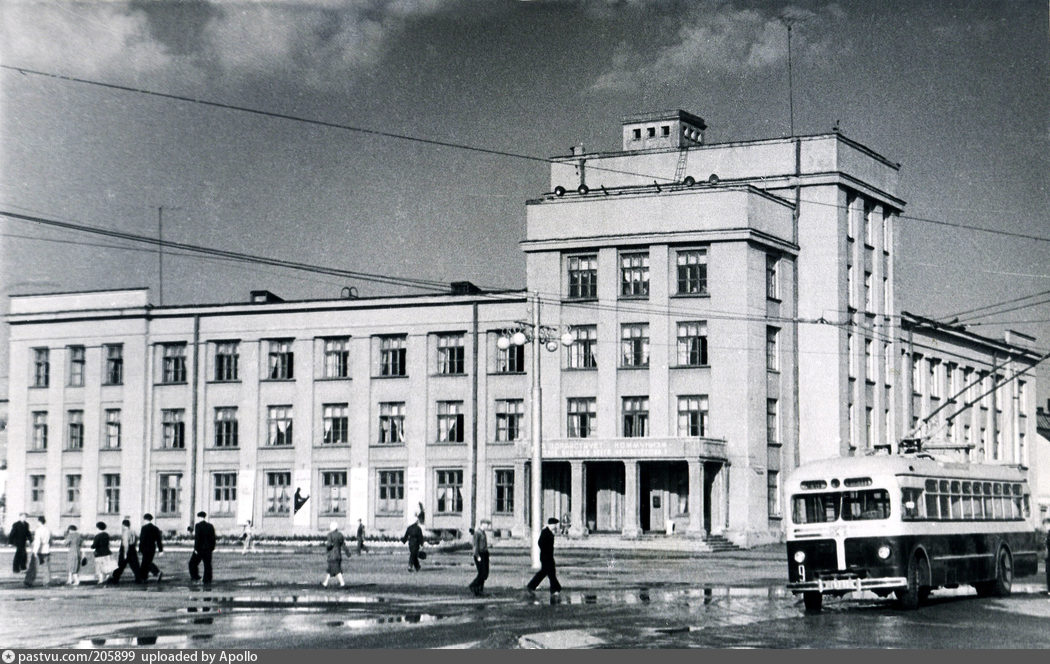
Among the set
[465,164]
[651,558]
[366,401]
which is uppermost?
[465,164]

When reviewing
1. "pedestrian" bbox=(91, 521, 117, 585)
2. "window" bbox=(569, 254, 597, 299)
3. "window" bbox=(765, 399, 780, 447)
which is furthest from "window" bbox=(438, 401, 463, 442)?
"pedestrian" bbox=(91, 521, 117, 585)

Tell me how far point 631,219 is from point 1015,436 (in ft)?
92.9

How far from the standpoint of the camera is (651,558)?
46.5m

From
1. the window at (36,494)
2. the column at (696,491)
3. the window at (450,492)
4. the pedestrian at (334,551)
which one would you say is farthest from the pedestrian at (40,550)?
the window at (36,494)

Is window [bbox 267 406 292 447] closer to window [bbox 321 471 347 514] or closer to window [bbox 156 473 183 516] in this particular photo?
window [bbox 321 471 347 514]

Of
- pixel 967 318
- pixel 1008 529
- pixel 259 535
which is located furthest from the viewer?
pixel 259 535

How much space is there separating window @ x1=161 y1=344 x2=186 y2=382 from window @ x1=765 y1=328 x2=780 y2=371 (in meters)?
23.2

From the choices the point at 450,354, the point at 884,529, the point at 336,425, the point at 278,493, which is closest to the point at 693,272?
the point at 450,354

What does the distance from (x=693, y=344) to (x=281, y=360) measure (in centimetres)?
1716

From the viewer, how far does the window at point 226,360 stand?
62031 mm

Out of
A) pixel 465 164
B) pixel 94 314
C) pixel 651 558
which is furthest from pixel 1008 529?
pixel 94 314

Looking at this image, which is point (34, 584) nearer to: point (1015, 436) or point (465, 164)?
point (465, 164)

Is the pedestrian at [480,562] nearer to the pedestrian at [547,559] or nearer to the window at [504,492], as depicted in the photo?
the pedestrian at [547,559]

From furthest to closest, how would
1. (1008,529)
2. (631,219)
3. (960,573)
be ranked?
(631,219), (1008,529), (960,573)
